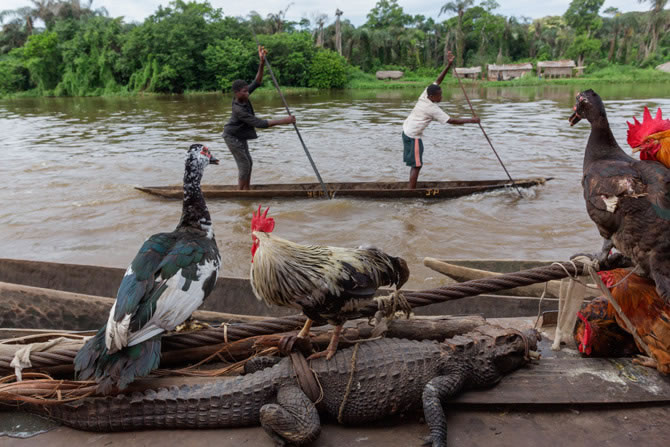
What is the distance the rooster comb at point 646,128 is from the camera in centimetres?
235

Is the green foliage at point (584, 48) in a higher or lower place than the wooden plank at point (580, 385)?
higher

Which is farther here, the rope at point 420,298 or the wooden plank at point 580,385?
the rope at point 420,298

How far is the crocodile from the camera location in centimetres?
208

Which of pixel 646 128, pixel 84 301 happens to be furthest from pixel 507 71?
pixel 84 301

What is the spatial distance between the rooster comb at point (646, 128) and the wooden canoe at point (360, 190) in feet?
20.0

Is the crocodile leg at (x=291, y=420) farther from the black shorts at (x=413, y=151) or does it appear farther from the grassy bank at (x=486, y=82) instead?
the grassy bank at (x=486, y=82)

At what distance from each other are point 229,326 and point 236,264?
398cm

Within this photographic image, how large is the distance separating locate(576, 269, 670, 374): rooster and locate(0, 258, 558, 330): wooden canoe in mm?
1018

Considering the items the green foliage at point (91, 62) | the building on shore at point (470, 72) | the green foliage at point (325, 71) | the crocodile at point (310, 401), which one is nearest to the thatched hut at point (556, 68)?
the building on shore at point (470, 72)

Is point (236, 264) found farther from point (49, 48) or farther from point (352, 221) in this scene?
point (49, 48)

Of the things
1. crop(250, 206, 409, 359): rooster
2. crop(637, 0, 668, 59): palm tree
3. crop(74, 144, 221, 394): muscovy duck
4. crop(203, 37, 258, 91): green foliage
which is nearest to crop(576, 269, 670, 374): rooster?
crop(250, 206, 409, 359): rooster

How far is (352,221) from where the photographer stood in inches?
314

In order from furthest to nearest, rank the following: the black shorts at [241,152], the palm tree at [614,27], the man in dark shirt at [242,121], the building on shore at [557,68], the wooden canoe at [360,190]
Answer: the palm tree at [614,27]
the building on shore at [557,68]
the wooden canoe at [360,190]
the black shorts at [241,152]
the man in dark shirt at [242,121]

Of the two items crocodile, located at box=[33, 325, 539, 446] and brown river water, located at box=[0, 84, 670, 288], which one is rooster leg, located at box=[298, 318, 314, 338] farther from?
brown river water, located at box=[0, 84, 670, 288]
